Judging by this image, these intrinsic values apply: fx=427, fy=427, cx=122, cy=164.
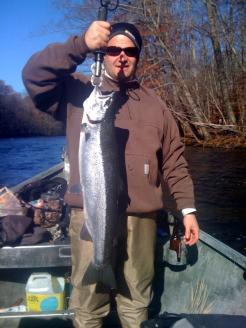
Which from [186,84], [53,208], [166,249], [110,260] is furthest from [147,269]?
[186,84]

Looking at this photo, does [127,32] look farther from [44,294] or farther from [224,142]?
[224,142]

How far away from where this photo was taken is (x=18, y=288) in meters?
4.04

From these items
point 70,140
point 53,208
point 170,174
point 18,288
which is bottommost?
point 18,288

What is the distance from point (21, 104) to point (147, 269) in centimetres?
8183

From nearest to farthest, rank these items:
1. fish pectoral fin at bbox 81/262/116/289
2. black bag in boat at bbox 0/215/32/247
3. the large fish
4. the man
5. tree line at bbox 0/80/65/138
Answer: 1. the large fish
2. fish pectoral fin at bbox 81/262/116/289
3. the man
4. black bag in boat at bbox 0/215/32/247
5. tree line at bbox 0/80/65/138

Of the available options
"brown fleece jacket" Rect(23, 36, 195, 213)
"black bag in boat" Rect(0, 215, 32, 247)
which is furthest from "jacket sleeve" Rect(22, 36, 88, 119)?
"black bag in boat" Rect(0, 215, 32, 247)

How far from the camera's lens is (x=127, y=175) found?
9.95ft

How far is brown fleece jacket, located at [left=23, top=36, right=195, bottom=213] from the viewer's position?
2847 mm

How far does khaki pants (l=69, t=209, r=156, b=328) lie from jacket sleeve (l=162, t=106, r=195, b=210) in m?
0.30

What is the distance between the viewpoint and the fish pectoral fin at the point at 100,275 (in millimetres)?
2811

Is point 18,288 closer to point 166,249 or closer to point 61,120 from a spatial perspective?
point 166,249

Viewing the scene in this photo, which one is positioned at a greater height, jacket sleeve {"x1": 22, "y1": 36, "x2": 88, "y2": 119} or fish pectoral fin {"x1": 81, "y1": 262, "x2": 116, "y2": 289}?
jacket sleeve {"x1": 22, "y1": 36, "x2": 88, "y2": 119}

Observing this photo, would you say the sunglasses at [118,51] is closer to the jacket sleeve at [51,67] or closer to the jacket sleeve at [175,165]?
the jacket sleeve at [51,67]

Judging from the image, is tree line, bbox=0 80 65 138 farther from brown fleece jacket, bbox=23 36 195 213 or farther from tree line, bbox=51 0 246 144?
brown fleece jacket, bbox=23 36 195 213
